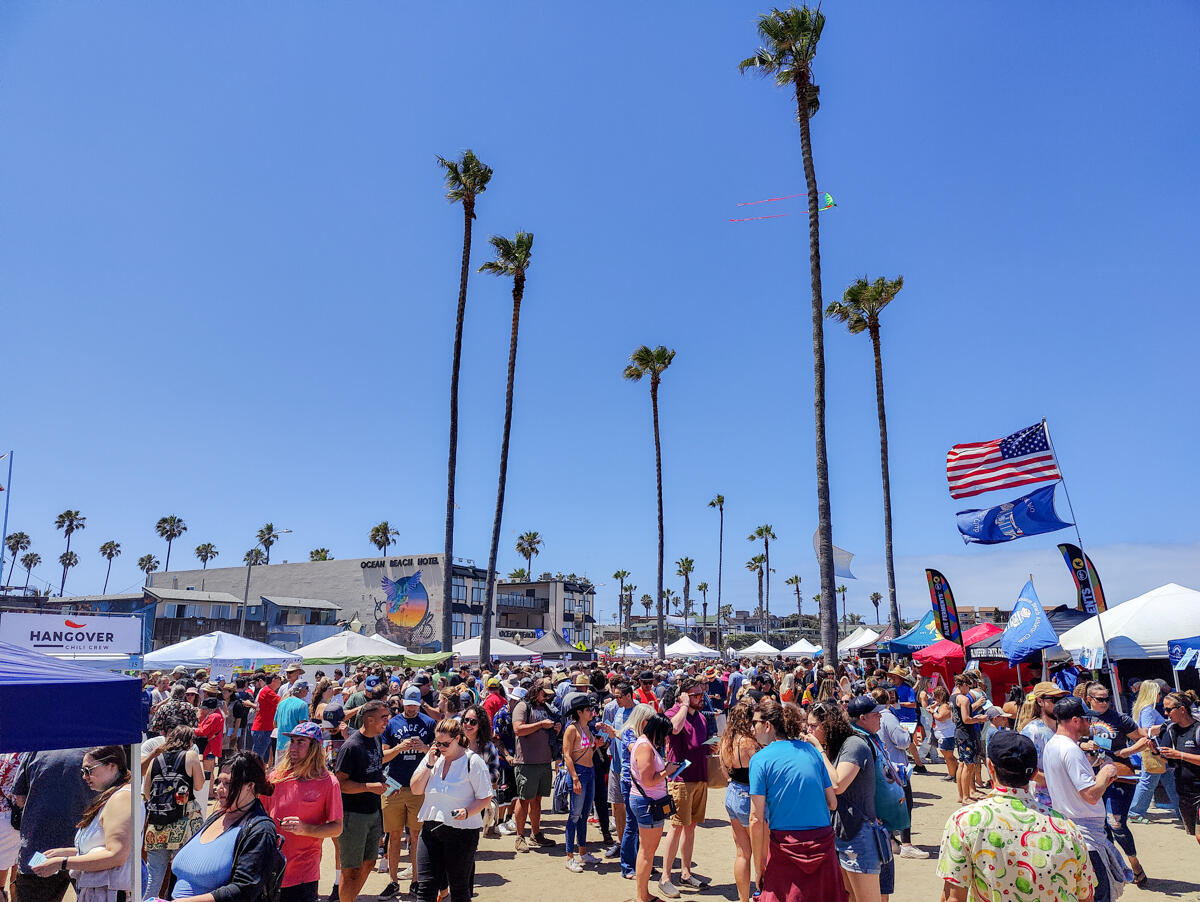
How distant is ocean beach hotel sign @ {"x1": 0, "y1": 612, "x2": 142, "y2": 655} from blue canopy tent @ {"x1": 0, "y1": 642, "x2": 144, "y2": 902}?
61.1 feet

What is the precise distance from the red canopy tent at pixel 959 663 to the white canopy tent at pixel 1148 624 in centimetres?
373

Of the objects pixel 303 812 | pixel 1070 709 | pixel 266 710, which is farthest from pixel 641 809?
pixel 266 710

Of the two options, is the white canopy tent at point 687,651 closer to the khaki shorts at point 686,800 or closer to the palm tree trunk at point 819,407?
the palm tree trunk at point 819,407

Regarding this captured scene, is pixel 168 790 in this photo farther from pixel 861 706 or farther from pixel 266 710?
pixel 266 710

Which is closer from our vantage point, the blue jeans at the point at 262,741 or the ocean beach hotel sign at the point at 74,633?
the blue jeans at the point at 262,741

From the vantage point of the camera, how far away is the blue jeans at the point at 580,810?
26.4 feet

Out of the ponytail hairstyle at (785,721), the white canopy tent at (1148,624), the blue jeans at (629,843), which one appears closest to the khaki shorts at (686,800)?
the blue jeans at (629,843)

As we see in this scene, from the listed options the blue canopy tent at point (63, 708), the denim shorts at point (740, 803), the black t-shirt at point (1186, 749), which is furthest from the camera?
the black t-shirt at point (1186, 749)

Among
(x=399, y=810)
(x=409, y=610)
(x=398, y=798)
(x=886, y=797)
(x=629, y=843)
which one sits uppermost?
(x=409, y=610)

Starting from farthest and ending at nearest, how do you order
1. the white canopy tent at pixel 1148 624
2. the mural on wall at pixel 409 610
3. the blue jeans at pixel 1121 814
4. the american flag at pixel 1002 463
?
the mural on wall at pixel 409 610
the american flag at pixel 1002 463
the white canopy tent at pixel 1148 624
the blue jeans at pixel 1121 814

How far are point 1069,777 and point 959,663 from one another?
1572 centimetres

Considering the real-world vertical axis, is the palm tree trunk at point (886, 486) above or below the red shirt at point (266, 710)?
above

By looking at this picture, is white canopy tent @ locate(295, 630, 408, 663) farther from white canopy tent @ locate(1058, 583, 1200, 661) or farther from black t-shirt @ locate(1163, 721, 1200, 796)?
black t-shirt @ locate(1163, 721, 1200, 796)

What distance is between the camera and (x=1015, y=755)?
334 cm
